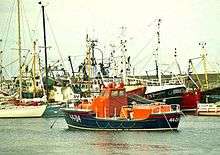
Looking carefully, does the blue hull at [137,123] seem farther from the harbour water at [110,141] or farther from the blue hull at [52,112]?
the blue hull at [52,112]

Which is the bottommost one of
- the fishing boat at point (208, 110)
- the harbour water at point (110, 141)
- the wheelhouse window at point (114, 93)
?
the harbour water at point (110, 141)

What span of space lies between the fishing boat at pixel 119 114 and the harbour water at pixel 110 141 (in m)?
0.71

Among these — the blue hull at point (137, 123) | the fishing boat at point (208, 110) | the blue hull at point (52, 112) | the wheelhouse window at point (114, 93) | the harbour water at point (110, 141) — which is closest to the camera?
the harbour water at point (110, 141)

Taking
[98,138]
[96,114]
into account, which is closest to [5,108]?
[96,114]

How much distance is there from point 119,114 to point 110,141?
8.03 metres

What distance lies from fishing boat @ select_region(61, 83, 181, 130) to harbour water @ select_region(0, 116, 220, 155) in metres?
0.71

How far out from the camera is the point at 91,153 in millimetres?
41469

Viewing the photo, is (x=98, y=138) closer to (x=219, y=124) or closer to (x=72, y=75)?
(x=219, y=124)

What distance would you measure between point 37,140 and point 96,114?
23.9ft

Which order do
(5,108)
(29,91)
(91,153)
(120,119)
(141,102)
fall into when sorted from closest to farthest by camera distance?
(91,153)
(120,119)
(141,102)
(5,108)
(29,91)

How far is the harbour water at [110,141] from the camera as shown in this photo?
42812 mm

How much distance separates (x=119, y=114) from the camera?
56.7 m

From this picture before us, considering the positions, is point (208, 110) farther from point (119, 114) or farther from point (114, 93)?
point (114, 93)

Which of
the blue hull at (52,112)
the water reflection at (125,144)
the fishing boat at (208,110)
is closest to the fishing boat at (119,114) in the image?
the water reflection at (125,144)
